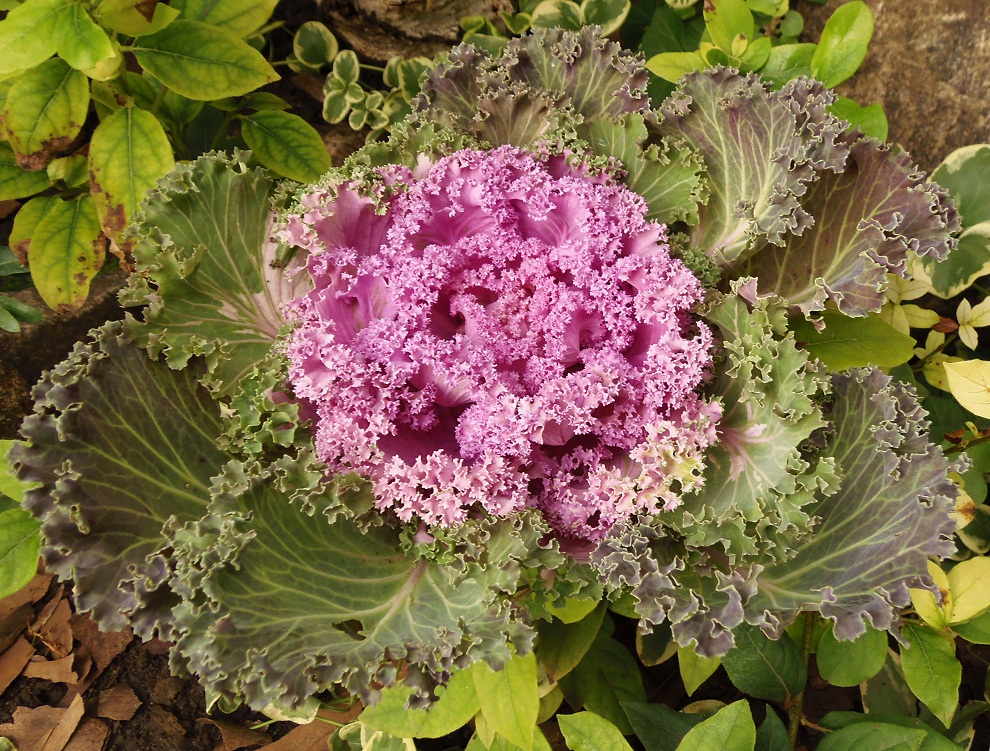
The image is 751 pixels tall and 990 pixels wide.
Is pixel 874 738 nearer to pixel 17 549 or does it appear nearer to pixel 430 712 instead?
pixel 430 712

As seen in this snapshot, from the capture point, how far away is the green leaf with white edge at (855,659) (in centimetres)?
195

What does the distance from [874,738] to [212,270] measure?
2029mm

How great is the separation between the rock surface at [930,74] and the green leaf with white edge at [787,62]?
0.95ft

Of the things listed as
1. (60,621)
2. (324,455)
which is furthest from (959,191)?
(60,621)

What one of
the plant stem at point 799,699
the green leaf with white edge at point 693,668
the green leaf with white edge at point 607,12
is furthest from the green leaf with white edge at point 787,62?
the green leaf with white edge at point 693,668

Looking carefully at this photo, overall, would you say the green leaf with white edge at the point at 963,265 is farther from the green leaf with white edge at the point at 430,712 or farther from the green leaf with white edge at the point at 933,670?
the green leaf with white edge at the point at 430,712

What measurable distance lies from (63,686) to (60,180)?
1717 millimetres

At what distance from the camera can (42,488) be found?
5.20 feet

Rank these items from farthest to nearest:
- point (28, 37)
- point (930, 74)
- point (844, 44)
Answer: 1. point (930, 74)
2. point (844, 44)
3. point (28, 37)

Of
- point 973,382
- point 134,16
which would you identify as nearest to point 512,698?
point 973,382

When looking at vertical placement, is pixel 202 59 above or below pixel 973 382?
above

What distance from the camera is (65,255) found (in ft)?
7.53

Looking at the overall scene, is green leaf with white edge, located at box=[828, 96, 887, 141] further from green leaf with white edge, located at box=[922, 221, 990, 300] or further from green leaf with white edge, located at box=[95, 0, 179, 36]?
green leaf with white edge, located at box=[95, 0, 179, 36]

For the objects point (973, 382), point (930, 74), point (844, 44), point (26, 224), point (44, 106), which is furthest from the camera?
point (930, 74)
